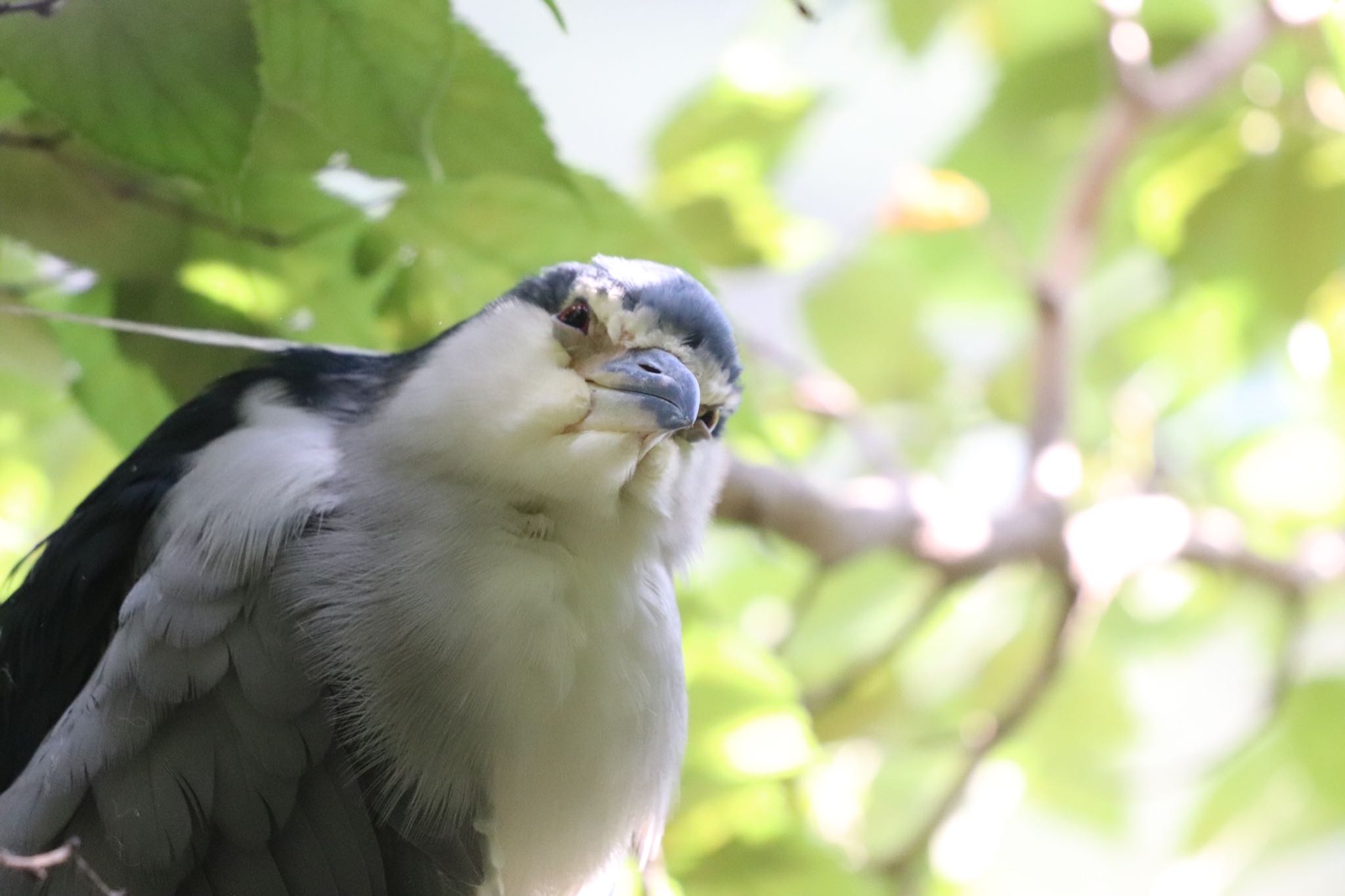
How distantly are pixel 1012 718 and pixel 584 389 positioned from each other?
82cm

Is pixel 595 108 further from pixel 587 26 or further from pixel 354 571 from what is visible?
pixel 354 571

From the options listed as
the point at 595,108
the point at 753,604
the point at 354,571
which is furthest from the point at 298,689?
the point at 595,108

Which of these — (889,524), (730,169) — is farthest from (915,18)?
(889,524)

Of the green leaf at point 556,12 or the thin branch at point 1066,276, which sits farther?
the thin branch at point 1066,276

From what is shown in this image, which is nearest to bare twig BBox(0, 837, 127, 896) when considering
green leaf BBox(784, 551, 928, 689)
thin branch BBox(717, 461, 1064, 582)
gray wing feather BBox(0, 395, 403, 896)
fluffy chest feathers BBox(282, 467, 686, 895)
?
gray wing feather BBox(0, 395, 403, 896)

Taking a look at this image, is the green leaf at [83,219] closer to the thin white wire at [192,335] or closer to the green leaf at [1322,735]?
the thin white wire at [192,335]

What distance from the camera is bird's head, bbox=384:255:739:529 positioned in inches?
26.5

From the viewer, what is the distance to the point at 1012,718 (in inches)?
52.8

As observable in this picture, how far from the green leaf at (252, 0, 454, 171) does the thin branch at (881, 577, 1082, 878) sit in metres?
0.91

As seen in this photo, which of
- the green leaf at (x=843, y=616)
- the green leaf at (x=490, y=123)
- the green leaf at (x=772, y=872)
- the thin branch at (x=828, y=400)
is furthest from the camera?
the green leaf at (x=843, y=616)

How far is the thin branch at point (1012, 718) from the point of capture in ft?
4.31

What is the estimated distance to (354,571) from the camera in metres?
0.66

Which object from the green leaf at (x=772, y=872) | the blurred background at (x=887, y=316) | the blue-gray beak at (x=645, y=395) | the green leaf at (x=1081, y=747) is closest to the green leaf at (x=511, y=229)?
the blurred background at (x=887, y=316)

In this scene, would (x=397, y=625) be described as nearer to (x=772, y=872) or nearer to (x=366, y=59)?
(x=366, y=59)
